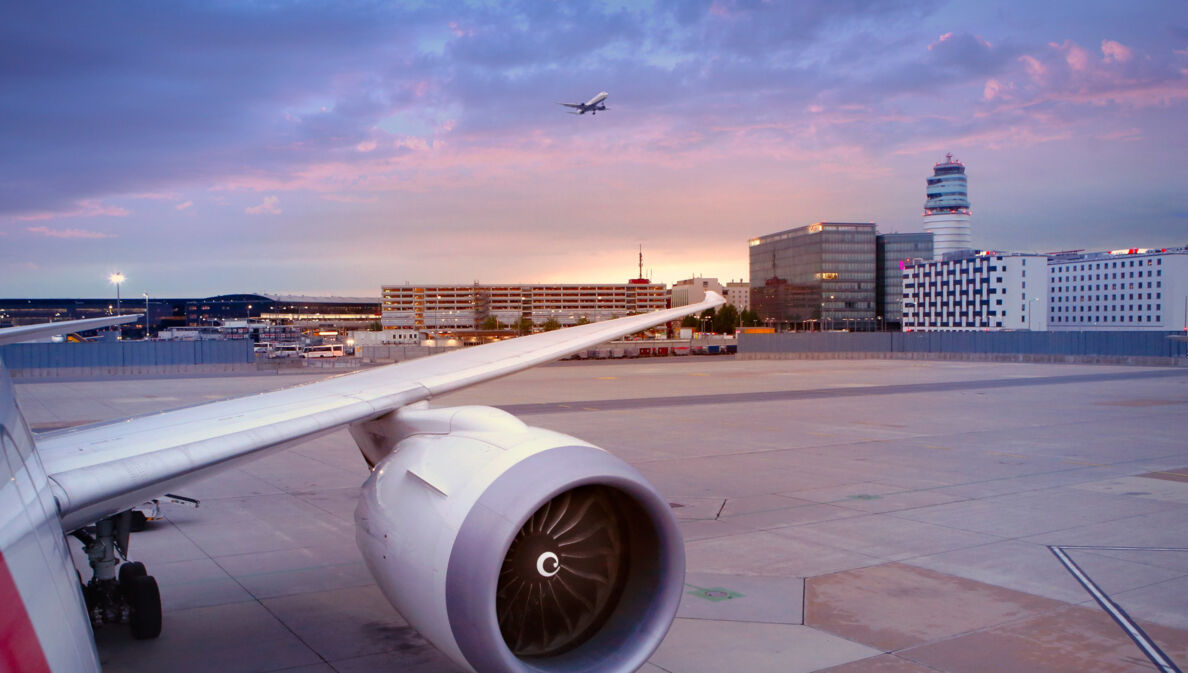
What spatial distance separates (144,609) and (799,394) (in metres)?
25.6

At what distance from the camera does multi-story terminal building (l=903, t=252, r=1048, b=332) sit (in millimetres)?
164375

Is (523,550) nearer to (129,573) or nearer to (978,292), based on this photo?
(129,573)

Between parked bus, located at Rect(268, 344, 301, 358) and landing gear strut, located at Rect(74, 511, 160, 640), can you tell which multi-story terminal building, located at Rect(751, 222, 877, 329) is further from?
landing gear strut, located at Rect(74, 511, 160, 640)

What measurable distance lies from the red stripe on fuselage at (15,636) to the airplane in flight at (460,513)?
0.52 meters

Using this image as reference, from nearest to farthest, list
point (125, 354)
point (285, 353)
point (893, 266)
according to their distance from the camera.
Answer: point (125, 354) → point (285, 353) → point (893, 266)

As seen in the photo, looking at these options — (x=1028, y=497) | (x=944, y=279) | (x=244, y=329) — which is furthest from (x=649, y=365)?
(x=944, y=279)

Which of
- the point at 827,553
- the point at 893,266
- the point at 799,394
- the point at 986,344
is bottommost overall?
the point at 799,394

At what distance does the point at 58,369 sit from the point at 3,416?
49.1m

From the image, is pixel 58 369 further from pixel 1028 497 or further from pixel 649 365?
pixel 1028 497

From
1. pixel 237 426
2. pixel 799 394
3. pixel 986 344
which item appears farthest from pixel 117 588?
pixel 986 344

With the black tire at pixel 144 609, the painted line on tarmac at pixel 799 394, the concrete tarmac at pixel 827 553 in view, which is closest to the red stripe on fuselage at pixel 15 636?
the concrete tarmac at pixel 827 553

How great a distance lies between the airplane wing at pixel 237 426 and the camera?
4055 mm

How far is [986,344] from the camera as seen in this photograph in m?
59.1

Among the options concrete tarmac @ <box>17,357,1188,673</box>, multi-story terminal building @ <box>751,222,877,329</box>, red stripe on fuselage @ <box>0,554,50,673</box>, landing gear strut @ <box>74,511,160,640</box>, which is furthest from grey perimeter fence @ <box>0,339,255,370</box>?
multi-story terminal building @ <box>751,222,877,329</box>
